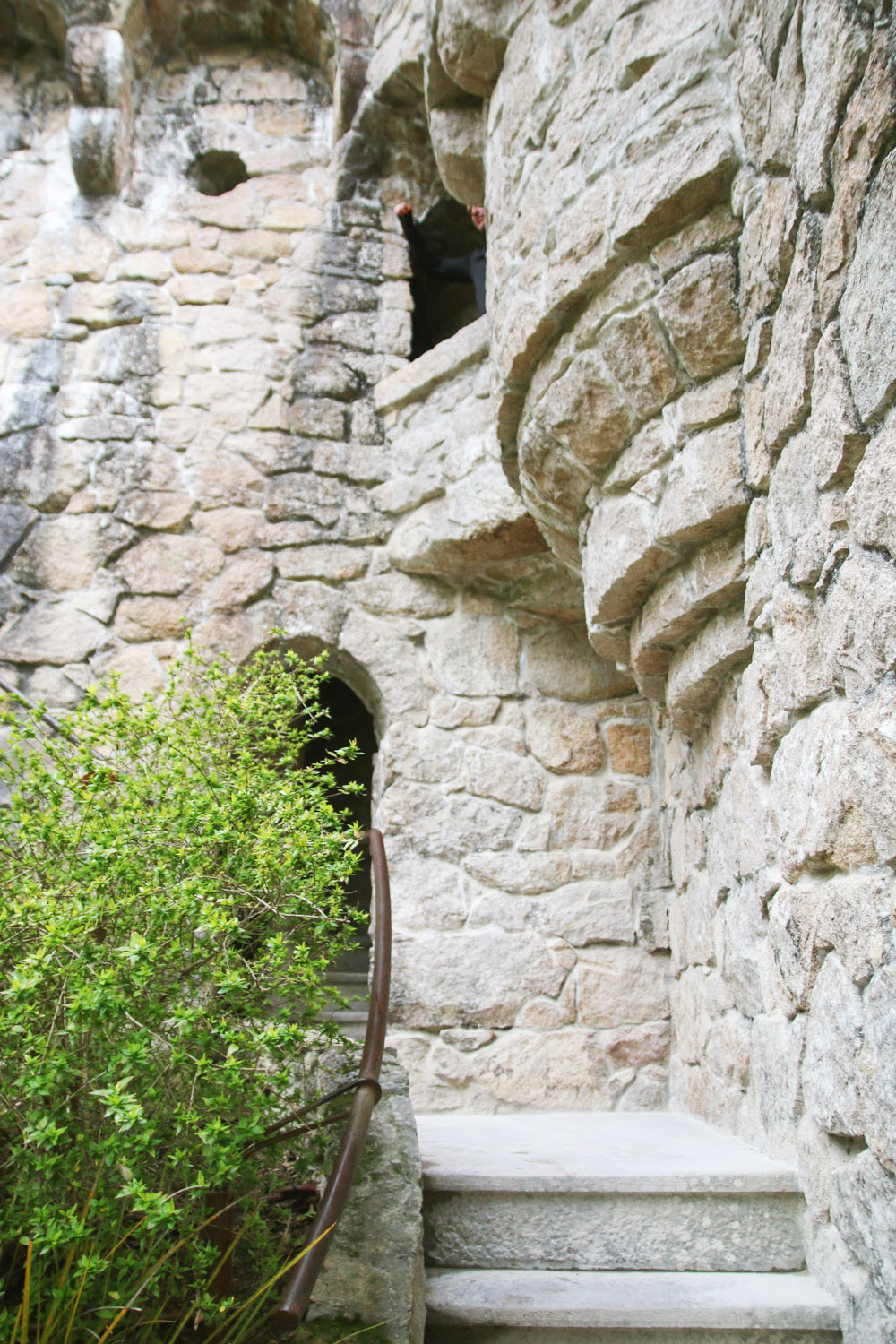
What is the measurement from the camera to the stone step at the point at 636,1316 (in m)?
1.44

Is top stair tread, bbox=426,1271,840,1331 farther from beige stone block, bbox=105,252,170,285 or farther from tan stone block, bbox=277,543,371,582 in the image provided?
beige stone block, bbox=105,252,170,285

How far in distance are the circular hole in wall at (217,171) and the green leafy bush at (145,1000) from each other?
318cm

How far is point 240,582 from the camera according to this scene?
326 cm

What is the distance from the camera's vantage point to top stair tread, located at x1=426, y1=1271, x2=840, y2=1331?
4.73ft

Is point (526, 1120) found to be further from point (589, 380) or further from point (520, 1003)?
point (589, 380)

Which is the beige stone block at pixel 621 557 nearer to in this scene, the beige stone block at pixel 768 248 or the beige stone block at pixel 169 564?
the beige stone block at pixel 768 248

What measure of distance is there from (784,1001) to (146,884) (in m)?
1.16

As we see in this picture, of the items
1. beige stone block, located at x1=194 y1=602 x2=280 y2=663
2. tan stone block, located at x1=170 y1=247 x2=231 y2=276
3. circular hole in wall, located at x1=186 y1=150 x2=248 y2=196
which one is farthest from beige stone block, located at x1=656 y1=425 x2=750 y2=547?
circular hole in wall, located at x1=186 y1=150 x2=248 y2=196

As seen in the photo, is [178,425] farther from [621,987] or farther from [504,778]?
[621,987]

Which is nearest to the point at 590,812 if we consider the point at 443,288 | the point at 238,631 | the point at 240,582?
the point at 238,631

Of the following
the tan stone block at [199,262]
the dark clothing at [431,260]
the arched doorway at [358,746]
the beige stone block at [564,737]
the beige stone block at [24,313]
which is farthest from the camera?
the arched doorway at [358,746]

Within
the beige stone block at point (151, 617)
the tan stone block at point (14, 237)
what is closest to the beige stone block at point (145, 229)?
the tan stone block at point (14, 237)

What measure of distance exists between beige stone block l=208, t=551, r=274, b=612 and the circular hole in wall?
1802 mm

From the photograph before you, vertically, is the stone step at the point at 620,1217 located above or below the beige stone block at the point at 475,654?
below
